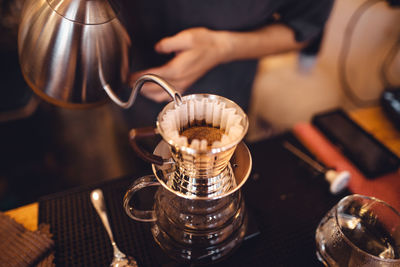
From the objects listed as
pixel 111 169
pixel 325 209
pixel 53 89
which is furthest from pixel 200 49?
pixel 111 169

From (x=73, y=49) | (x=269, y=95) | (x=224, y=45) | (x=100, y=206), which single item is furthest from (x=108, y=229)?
(x=269, y=95)

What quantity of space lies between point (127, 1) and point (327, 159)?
0.88 m

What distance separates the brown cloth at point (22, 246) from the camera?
62 centimetres

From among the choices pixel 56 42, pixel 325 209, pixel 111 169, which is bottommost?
pixel 111 169

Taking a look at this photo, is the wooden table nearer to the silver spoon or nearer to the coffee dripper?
the silver spoon

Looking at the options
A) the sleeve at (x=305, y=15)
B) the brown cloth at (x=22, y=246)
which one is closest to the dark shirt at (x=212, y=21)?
the sleeve at (x=305, y=15)

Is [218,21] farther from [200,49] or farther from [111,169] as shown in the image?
[111,169]

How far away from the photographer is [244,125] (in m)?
0.48

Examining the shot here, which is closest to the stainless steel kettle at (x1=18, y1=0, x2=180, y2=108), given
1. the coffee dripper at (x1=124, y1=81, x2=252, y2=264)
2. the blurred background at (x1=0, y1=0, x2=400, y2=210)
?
the coffee dripper at (x1=124, y1=81, x2=252, y2=264)

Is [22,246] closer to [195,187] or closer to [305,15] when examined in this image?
[195,187]

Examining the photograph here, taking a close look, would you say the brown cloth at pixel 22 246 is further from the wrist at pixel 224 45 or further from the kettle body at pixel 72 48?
the wrist at pixel 224 45

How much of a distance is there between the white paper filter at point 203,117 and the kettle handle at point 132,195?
0.44ft

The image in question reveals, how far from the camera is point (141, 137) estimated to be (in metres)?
0.49

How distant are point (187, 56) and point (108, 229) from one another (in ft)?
1.80
